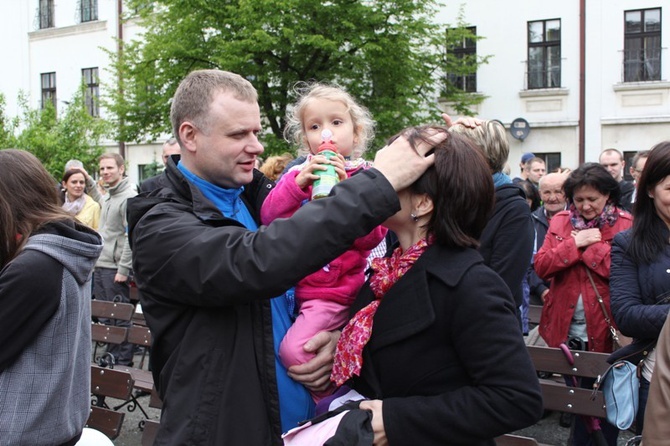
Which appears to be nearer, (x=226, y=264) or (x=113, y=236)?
(x=226, y=264)

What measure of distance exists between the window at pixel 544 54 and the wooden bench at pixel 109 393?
693 inches

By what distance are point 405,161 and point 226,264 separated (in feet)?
1.74

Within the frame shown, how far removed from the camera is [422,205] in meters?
1.82

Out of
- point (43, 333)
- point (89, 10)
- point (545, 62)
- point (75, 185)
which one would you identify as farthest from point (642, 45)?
point (89, 10)

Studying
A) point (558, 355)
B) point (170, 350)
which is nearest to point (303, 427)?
point (170, 350)

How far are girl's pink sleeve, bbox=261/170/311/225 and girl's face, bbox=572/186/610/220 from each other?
112 inches

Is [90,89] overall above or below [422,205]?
above

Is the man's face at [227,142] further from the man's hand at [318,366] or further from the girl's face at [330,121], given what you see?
the girl's face at [330,121]

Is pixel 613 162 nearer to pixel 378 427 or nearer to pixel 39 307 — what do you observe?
pixel 378 427

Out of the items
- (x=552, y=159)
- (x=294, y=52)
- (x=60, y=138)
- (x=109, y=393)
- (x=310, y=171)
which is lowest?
(x=109, y=393)

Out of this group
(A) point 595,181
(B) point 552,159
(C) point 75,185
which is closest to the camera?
(A) point 595,181

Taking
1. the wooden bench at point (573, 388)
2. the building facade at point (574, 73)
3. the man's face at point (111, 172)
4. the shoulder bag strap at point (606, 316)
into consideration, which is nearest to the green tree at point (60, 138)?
the man's face at point (111, 172)

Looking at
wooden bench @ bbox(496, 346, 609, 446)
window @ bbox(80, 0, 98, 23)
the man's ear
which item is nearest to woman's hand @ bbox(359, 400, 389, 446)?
the man's ear

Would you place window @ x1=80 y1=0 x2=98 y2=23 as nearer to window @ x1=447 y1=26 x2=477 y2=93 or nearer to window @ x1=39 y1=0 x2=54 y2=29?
window @ x1=39 y1=0 x2=54 y2=29
